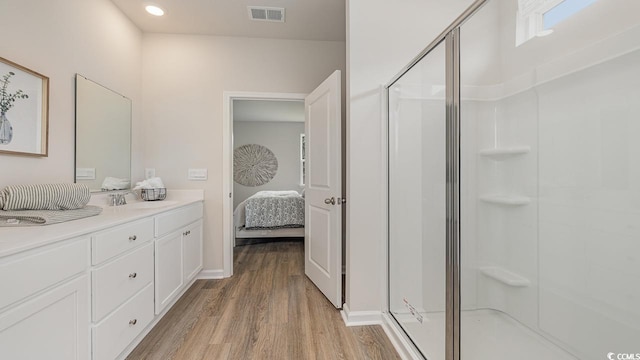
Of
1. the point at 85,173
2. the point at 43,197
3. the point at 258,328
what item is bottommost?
the point at 258,328

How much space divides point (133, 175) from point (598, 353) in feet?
11.4

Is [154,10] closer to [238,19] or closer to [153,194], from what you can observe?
[238,19]

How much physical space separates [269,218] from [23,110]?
2.91 meters

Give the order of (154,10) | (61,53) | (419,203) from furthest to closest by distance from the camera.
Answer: (154,10), (61,53), (419,203)

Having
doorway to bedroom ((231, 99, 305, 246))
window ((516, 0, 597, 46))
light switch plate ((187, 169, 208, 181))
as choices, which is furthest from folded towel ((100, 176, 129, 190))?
doorway to bedroom ((231, 99, 305, 246))

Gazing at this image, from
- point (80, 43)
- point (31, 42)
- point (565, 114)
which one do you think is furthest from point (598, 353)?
point (80, 43)

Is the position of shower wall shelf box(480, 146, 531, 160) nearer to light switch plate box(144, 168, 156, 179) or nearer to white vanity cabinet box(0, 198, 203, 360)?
white vanity cabinet box(0, 198, 203, 360)

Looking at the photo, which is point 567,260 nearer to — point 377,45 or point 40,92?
point 377,45

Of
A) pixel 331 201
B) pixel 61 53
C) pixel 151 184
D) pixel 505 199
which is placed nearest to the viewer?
pixel 505 199

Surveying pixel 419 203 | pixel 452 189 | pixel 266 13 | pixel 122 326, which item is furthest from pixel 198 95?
pixel 452 189

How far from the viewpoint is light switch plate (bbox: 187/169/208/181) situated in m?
2.80

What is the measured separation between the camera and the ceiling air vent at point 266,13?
94.5 inches

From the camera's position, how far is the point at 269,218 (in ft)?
13.4

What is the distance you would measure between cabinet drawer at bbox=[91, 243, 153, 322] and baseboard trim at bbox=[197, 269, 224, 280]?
3.54ft
